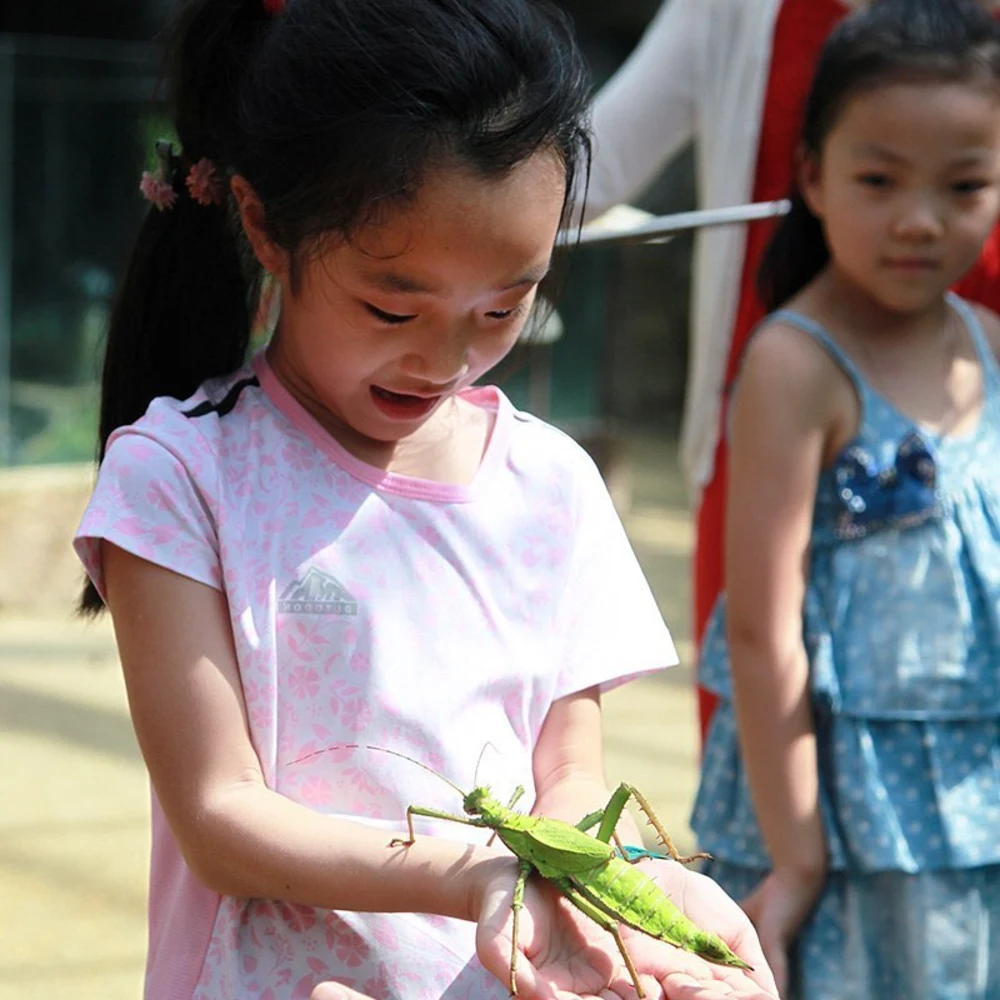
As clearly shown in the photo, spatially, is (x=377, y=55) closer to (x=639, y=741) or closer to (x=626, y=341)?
(x=639, y=741)

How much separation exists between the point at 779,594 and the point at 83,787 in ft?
8.85

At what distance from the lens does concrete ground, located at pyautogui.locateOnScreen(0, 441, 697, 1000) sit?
363cm

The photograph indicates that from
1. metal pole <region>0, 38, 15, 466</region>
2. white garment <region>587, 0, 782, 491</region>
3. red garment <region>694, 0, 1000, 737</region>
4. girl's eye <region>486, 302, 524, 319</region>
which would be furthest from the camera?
metal pole <region>0, 38, 15, 466</region>

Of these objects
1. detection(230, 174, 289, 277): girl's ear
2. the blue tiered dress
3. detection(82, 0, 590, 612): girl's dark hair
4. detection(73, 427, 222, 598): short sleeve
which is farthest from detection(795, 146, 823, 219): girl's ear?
detection(73, 427, 222, 598): short sleeve

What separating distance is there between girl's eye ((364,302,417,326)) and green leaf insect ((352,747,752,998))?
396mm

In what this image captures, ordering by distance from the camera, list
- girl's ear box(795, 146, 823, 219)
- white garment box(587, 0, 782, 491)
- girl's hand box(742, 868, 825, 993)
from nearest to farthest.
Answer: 1. girl's hand box(742, 868, 825, 993)
2. girl's ear box(795, 146, 823, 219)
3. white garment box(587, 0, 782, 491)

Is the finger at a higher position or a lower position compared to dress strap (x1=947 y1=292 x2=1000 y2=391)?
lower

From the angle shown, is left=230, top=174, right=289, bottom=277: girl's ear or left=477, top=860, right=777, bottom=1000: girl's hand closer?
left=477, top=860, right=777, bottom=1000: girl's hand

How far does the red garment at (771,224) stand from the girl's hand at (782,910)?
0.60 meters

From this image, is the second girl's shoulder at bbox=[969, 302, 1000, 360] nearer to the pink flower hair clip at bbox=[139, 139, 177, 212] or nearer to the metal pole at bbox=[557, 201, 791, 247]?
the metal pole at bbox=[557, 201, 791, 247]

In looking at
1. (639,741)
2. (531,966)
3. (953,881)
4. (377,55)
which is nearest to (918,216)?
(953,881)

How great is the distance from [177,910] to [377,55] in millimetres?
771

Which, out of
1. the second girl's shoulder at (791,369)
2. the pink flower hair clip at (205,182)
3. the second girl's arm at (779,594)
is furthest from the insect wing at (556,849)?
the second girl's shoulder at (791,369)

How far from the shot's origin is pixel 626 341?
415 inches
